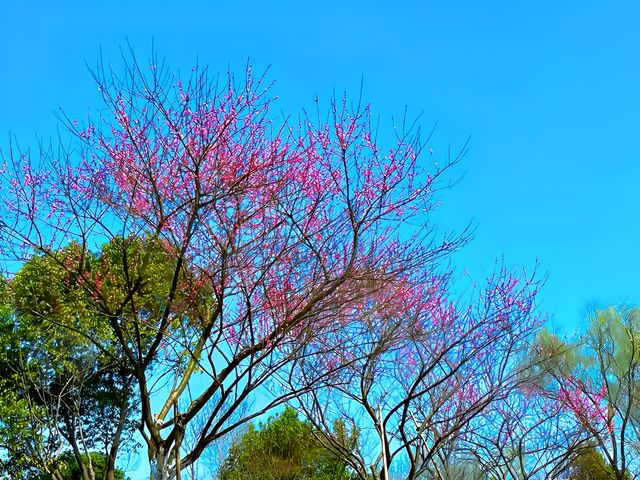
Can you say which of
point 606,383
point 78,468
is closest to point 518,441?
point 606,383

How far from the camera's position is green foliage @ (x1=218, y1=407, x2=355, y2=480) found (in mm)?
16625

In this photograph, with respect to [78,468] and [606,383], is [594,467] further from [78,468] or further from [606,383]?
[78,468]

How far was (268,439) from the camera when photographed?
1753 centimetres

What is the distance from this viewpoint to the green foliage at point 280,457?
16625 mm

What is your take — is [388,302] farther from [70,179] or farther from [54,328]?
[54,328]

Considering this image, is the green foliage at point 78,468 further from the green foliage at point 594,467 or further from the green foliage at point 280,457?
the green foliage at point 594,467

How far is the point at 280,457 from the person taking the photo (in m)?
17.2

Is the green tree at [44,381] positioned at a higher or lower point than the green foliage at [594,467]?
higher

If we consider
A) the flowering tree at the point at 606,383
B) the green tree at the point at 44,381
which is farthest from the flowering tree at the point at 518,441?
the green tree at the point at 44,381

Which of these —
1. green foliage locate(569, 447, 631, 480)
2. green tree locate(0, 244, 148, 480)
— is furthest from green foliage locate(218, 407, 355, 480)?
green foliage locate(569, 447, 631, 480)

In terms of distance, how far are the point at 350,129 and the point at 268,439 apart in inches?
541

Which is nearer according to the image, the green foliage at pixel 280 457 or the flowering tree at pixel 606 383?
the flowering tree at pixel 606 383

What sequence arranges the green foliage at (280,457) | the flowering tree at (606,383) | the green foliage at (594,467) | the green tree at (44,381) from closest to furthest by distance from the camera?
the green tree at (44,381) → the flowering tree at (606,383) → the green foliage at (594,467) → the green foliage at (280,457)

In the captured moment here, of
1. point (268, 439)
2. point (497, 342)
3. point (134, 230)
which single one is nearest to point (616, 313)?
point (497, 342)
